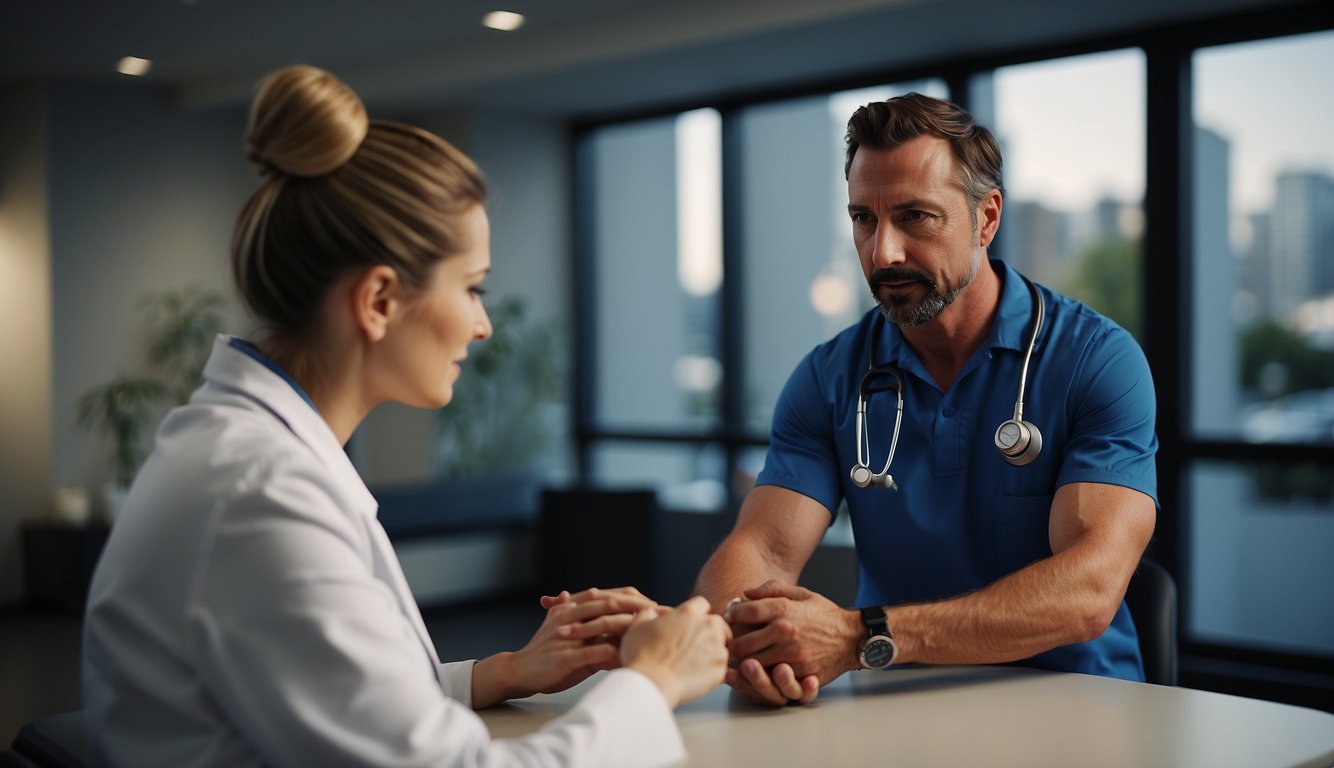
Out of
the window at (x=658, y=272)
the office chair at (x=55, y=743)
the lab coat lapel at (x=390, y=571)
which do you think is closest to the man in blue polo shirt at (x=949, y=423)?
the lab coat lapel at (x=390, y=571)

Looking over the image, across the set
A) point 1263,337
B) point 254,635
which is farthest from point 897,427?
point 1263,337

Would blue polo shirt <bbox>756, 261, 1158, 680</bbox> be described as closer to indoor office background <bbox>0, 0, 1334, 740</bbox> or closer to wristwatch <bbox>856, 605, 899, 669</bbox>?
wristwatch <bbox>856, 605, 899, 669</bbox>

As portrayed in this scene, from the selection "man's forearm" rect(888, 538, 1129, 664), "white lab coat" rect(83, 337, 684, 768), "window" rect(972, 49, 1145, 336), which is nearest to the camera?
"white lab coat" rect(83, 337, 684, 768)

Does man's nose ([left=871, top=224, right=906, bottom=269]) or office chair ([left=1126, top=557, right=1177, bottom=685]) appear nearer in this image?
office chair ([left=1126, top=557, right=1177, bottom=685])

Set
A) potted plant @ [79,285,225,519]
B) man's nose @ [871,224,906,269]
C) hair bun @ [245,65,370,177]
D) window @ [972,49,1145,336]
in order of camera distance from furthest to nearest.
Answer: potted plant @ [79,285,225,519] < window @ [972,49,1145,336] < man's nose @ [871,224,906,269] < hair bun @ [245,65,370,177]

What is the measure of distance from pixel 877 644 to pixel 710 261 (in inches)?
205

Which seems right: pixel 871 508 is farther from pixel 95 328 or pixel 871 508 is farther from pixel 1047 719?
pixel 95 328

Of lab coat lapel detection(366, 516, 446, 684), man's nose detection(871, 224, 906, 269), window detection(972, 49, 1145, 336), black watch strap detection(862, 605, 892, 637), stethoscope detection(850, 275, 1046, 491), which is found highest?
window detection(972, 49, 1145, 336)

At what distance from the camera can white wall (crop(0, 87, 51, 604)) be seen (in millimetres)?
6293

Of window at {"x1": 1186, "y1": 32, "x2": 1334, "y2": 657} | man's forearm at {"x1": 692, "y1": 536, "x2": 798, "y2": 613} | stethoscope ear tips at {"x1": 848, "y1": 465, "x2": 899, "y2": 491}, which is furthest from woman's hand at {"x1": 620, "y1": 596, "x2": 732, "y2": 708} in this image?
window at {"x1": 1186, "y1": 32, "x2": 1334, "y2": 657}

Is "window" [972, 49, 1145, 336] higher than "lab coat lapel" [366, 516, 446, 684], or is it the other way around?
"window" [972, 49, 1145, 336]

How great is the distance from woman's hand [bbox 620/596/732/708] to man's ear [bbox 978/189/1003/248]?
1.04 metres

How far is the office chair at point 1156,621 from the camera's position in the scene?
6.29 ft

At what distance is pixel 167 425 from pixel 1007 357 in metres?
1.37
